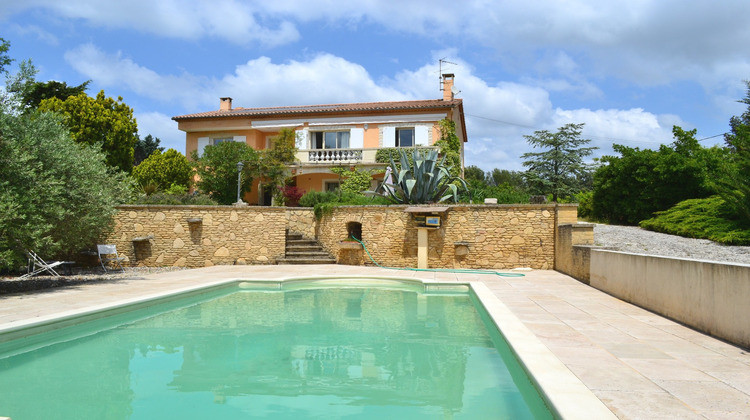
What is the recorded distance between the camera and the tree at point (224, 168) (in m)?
22.1

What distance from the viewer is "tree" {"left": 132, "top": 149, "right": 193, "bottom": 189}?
23562 millimetres

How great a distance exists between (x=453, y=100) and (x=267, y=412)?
21333 mm

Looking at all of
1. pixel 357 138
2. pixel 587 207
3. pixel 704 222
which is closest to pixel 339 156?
pixel 357 138

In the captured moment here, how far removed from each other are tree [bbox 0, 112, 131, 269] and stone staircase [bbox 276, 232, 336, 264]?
541 centimetres

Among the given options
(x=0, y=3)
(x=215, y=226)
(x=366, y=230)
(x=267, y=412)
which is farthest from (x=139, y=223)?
(x=267, y=412)

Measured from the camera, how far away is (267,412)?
12.2 ft

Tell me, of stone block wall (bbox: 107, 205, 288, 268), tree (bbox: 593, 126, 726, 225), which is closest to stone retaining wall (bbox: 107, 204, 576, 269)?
stone block wall (bbox: 107, 205, 288, 268)

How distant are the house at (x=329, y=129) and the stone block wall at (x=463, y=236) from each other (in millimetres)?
8197

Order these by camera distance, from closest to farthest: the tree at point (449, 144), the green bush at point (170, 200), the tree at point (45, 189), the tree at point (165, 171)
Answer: the tree at point (45, 189), the green bush at point (170, 200), the tree at point (449, 144), the tree at point (165, 171)

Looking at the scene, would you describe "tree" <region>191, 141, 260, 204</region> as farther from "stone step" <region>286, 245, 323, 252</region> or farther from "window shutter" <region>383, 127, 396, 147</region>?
"stone step" <region>286, 245, 323, 252</region>

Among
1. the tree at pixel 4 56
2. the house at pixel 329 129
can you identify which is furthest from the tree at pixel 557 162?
the tree at pixel 4 56

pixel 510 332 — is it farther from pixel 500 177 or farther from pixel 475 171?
pixel 500 177

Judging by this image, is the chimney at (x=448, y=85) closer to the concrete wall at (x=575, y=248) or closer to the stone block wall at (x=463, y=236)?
the stone block wall at (x=463, y=236)

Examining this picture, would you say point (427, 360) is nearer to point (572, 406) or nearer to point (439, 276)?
point (572, 406)
